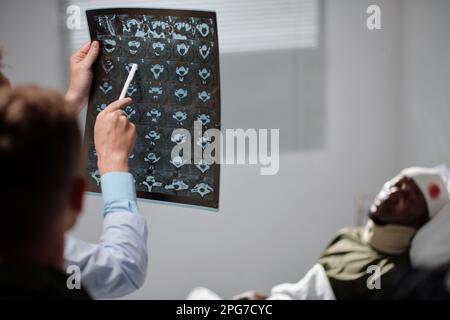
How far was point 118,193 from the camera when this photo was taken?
0.91 meters

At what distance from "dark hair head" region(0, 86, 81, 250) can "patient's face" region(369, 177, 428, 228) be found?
106 cm

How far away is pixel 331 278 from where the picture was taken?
1.60m

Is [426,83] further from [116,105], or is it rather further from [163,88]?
[116,105]

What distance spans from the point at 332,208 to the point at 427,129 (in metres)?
0.42

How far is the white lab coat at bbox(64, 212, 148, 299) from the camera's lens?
875mm

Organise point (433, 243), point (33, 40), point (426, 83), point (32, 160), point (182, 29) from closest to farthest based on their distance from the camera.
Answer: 1. point (32, 160)
2. point (182, 29)
3. point (433, 243)
4. point (426, 83)
5. point (33, 40)

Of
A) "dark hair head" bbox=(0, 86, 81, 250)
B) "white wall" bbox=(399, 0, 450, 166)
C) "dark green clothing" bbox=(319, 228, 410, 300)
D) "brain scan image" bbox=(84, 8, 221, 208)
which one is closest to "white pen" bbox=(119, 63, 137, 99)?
"brain scan image" bbox=(84, 8, 221, 208)

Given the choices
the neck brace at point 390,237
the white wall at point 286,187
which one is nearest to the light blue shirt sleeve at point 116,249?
the neck brace at point 390,237

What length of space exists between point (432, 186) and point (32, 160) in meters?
1.12

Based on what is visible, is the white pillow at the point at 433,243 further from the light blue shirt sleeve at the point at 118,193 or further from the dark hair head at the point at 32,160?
the dark hair head at the point at 32,160

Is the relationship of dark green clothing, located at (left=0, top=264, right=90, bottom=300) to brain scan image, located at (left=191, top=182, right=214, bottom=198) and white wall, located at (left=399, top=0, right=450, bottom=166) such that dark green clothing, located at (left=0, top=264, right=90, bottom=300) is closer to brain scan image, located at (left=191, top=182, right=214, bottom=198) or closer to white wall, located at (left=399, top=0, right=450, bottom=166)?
brain scan image, located at (left=191, top=182, right=214, bottom=198)

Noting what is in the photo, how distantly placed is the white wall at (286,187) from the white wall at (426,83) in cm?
8

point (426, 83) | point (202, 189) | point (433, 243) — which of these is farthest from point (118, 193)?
point (426, 83)

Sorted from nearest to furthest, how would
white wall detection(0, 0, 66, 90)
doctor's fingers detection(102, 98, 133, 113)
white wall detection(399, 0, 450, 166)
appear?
doctor's fingers detection(102, 98, 133, 113)
white wall detection(399, 0, 450, 166)
white wall detection(0, 0, 66, 90)
